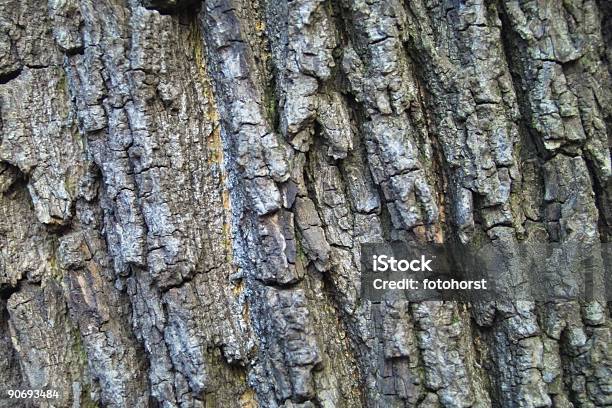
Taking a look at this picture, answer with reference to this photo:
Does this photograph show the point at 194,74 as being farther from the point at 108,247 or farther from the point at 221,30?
the point at 108,247

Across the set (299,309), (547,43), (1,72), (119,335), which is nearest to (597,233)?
(547,43)

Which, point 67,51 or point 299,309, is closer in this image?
point 299,309

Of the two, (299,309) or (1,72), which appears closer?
(299,309)

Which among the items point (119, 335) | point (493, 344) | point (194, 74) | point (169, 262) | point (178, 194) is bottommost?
point (493, 344)

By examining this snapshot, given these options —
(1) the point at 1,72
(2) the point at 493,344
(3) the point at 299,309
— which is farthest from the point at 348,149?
(1) the point at 1,72

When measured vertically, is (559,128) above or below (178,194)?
above

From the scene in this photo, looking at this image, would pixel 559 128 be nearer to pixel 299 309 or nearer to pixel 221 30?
pixel 299 309
